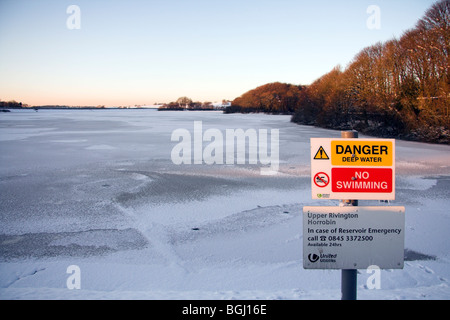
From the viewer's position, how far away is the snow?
351cm

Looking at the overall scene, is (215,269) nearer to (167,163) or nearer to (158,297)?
(158,297)

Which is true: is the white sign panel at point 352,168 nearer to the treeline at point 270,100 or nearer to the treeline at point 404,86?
the treeline at point 404,86

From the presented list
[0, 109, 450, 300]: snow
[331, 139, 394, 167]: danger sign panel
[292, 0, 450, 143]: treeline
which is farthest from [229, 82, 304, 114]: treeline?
[331, 139, 394, 167]: danger sign panel

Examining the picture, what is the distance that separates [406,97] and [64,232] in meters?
25.0

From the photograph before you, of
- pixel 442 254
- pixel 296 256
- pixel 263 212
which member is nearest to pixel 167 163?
pixel 263 212

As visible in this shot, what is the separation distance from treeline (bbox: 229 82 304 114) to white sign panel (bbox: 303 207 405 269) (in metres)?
92.0

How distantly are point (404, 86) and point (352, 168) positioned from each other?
1026 inches

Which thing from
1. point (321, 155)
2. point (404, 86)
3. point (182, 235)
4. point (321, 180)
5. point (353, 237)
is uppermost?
point (404, 86)

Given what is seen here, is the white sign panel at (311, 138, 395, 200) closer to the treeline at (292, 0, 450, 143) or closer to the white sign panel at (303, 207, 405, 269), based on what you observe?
the white sign panel at (303, 207, 405, 269)

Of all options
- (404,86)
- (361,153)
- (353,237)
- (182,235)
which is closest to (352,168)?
(361,153)

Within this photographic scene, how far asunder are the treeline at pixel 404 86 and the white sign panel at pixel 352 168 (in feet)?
71.0

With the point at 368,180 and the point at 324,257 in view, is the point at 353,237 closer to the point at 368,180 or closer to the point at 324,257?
the point at 324,257

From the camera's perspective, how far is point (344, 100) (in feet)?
108

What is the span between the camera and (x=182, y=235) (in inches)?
201
